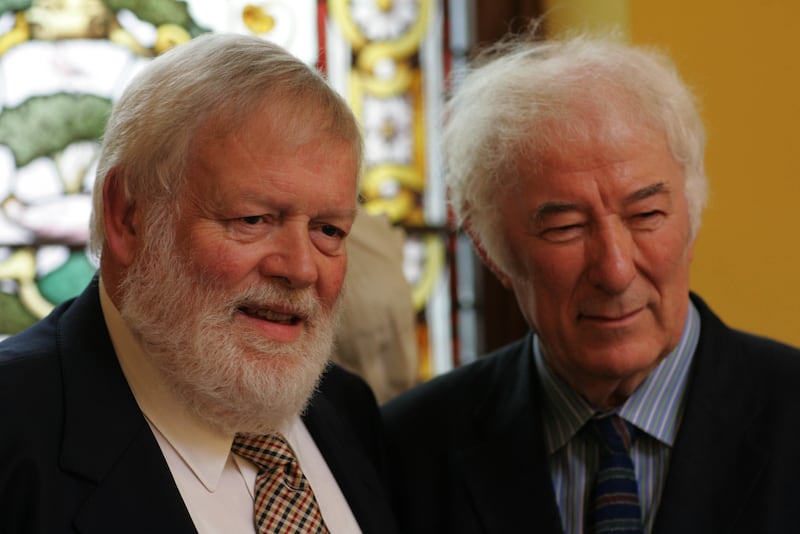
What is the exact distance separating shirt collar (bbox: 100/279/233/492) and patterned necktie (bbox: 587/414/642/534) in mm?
834

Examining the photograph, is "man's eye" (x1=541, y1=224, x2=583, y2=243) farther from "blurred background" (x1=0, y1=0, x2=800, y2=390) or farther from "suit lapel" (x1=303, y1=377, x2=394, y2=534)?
"blurred background" (x1=0, y1=0, x2=800, y2=390)

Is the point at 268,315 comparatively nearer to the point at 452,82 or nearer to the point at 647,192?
the point at 647,192

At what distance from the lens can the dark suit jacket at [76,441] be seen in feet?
5.87

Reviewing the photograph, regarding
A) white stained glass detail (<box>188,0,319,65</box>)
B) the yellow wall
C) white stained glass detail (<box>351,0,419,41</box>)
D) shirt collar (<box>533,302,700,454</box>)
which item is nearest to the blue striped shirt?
shirt collar (<box>533,302,700,454</box>)

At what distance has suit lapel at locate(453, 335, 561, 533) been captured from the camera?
8.18 ft

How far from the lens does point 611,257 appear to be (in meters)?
2.38

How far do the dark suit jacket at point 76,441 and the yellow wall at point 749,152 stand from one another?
9.24 feet

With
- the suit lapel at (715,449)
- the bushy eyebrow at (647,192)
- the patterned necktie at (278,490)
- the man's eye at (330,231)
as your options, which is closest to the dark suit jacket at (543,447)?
the suit lapel at (715,449)

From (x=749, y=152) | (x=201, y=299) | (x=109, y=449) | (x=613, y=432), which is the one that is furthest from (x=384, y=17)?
(x=109, y=449)

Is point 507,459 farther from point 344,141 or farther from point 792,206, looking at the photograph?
point 792,206

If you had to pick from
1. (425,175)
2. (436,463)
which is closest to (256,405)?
(436,463)

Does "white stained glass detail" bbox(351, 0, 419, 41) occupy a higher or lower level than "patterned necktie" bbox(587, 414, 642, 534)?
higher

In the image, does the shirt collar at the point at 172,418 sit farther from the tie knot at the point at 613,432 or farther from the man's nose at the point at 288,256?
the tie knot at the point at 613,432

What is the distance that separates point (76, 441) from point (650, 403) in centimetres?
128
